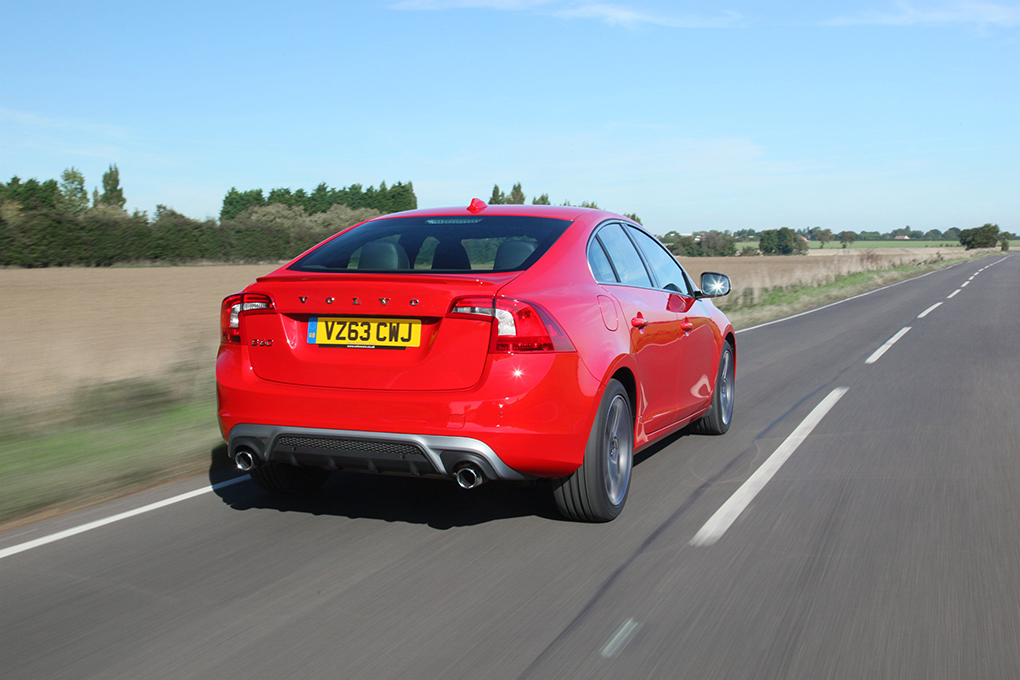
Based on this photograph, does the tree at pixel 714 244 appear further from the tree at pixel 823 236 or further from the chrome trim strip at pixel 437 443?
the chrome trim strip at pixel 437 443

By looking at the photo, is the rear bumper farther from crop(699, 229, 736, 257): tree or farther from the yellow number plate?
crop(699, 229, 736, 257): tree

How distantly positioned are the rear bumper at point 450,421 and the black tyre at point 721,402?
118 inches

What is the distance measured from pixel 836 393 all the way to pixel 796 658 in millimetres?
6861

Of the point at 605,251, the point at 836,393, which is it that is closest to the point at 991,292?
the point at 836,393

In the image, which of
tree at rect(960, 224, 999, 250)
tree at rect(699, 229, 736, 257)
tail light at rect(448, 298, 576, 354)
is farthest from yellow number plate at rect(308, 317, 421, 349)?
tree at rect(960, 224, 999, 250)

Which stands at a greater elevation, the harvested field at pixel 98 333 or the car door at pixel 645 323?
the car door at pixel 645 323

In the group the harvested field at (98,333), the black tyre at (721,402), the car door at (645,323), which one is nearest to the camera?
the car door at (645,323)

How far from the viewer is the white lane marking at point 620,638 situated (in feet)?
10.4

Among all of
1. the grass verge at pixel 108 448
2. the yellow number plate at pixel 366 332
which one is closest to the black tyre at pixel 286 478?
the grass verge at pixel 108 448

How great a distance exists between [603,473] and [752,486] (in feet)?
4.73

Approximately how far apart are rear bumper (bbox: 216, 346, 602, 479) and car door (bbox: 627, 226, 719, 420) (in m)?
1.85

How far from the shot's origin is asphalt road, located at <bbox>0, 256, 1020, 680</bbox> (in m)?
3.14

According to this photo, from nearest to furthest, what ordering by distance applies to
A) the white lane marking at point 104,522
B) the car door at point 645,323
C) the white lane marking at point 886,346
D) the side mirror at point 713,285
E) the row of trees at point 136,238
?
the white lane marking at point 104,522 < the car door at point 645,323 < the side mirror at point 713,285 < the white lane marking at point 886,346 < the row of trees at point 136,238

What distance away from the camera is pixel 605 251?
531cm
